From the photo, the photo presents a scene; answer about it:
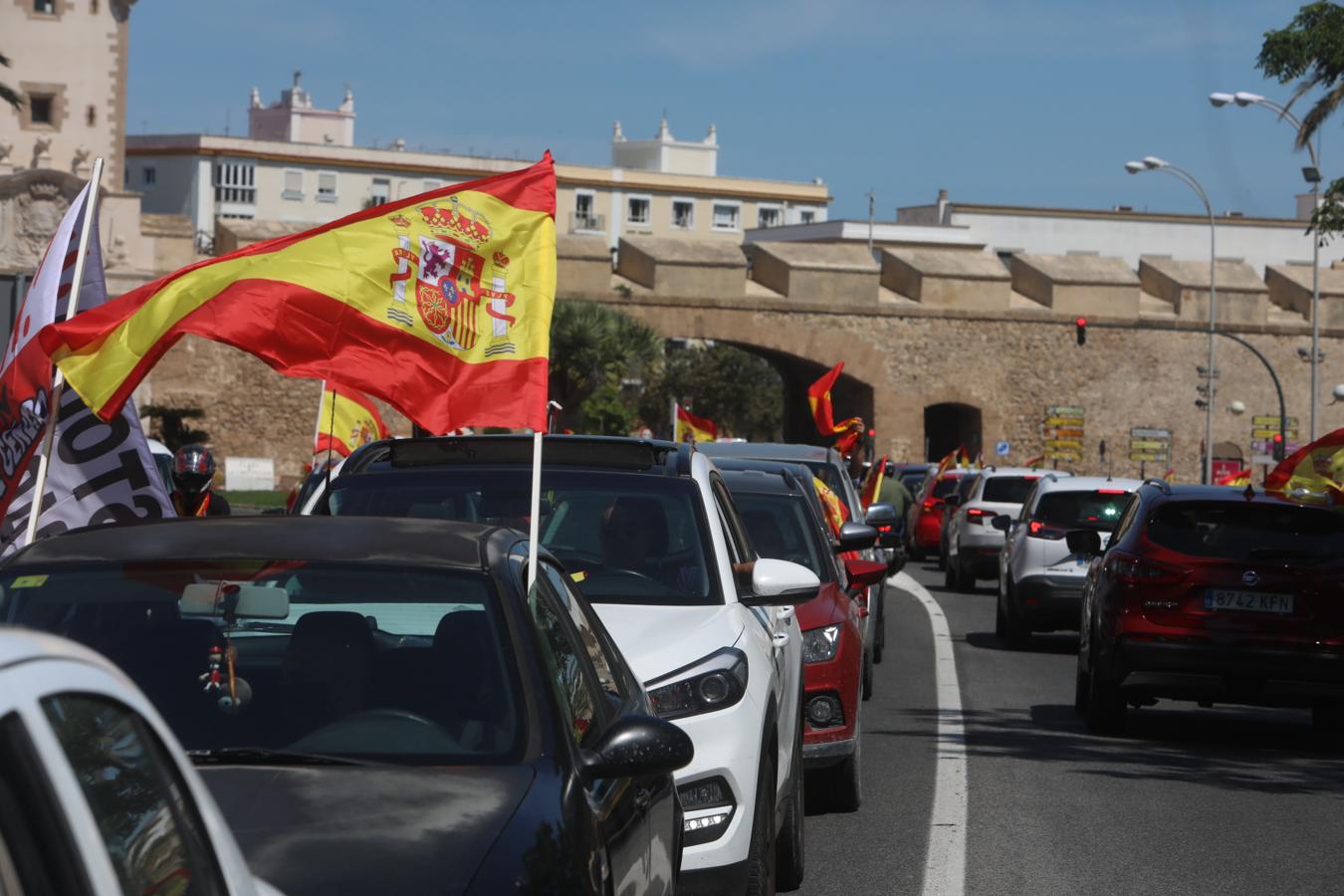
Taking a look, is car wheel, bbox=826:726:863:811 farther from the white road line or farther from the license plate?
the license plate

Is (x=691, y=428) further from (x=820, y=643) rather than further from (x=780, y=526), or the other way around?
(x=820, y=643)

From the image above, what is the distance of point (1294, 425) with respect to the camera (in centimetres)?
6662

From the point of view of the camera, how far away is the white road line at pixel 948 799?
748 cm

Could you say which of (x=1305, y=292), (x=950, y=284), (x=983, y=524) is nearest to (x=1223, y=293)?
(x=1305, y=292)

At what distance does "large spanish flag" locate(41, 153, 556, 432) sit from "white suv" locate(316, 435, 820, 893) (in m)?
0.80

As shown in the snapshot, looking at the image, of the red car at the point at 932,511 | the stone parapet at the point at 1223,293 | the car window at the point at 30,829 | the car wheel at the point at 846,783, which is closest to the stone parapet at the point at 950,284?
the stone parapet at the point at 1223,293

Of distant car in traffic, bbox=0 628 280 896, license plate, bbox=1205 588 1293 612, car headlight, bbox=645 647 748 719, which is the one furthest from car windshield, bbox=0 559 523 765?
license plate, bbox=1205 588 1293 612

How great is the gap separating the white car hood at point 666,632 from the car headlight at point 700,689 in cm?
5

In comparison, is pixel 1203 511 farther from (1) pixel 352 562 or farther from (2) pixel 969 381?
(2) pixel 969 381

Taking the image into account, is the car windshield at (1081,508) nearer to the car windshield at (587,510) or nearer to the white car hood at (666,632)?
the car windshield at (587,510)

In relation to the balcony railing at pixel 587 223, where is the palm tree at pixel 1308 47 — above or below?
below

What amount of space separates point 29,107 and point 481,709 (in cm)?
5639

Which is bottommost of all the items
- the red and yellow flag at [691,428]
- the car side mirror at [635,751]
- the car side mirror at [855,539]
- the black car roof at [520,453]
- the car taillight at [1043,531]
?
the car taillight at [1043,531]

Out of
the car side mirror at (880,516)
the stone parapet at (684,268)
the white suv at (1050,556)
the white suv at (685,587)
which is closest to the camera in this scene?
the white suv at (685,587)
